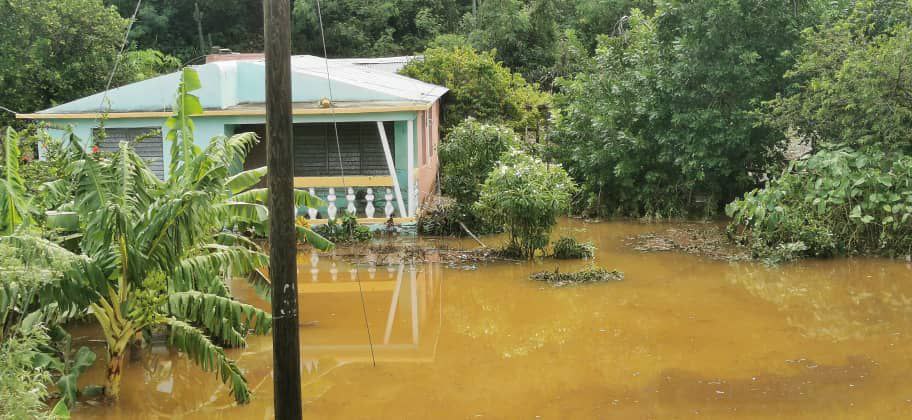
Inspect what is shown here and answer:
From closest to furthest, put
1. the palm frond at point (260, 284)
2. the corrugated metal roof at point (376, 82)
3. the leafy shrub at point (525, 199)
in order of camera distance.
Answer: the palm frond at point (260, 284) → the leafy shrub at point (525, 199) → the corrugated metal roof at point (376, 82)

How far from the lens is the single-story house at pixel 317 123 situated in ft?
58.0

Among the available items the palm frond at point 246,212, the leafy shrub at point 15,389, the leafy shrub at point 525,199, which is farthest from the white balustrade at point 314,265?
the leafy shrub at point 15,389

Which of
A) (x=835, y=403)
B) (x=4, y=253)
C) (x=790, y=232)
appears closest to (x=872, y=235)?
(x=790, y=232)

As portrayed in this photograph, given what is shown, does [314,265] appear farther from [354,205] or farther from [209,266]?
[209,266]

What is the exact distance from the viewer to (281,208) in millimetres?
6754

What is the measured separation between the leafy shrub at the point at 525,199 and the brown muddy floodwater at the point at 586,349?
2.41ft

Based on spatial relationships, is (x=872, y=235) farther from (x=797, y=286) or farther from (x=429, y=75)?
(x=429, y=75)

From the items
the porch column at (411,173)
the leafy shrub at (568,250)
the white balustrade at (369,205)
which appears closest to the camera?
the leafy shrub at (568,250)

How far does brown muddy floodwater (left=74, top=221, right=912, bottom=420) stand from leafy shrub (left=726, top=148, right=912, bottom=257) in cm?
49

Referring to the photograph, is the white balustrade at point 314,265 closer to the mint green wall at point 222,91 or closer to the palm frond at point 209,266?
the mint green wall at point 222,91

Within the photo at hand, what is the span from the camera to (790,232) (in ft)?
51.0

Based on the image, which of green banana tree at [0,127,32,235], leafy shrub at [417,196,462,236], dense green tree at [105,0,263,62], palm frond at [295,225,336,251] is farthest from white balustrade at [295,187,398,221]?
dense green tree at [105,0,263,62]

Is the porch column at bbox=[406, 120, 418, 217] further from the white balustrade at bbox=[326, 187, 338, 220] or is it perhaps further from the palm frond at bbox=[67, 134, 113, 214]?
the palm frond at bbox=[67, 134, 113, 214]

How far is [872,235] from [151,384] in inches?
491
